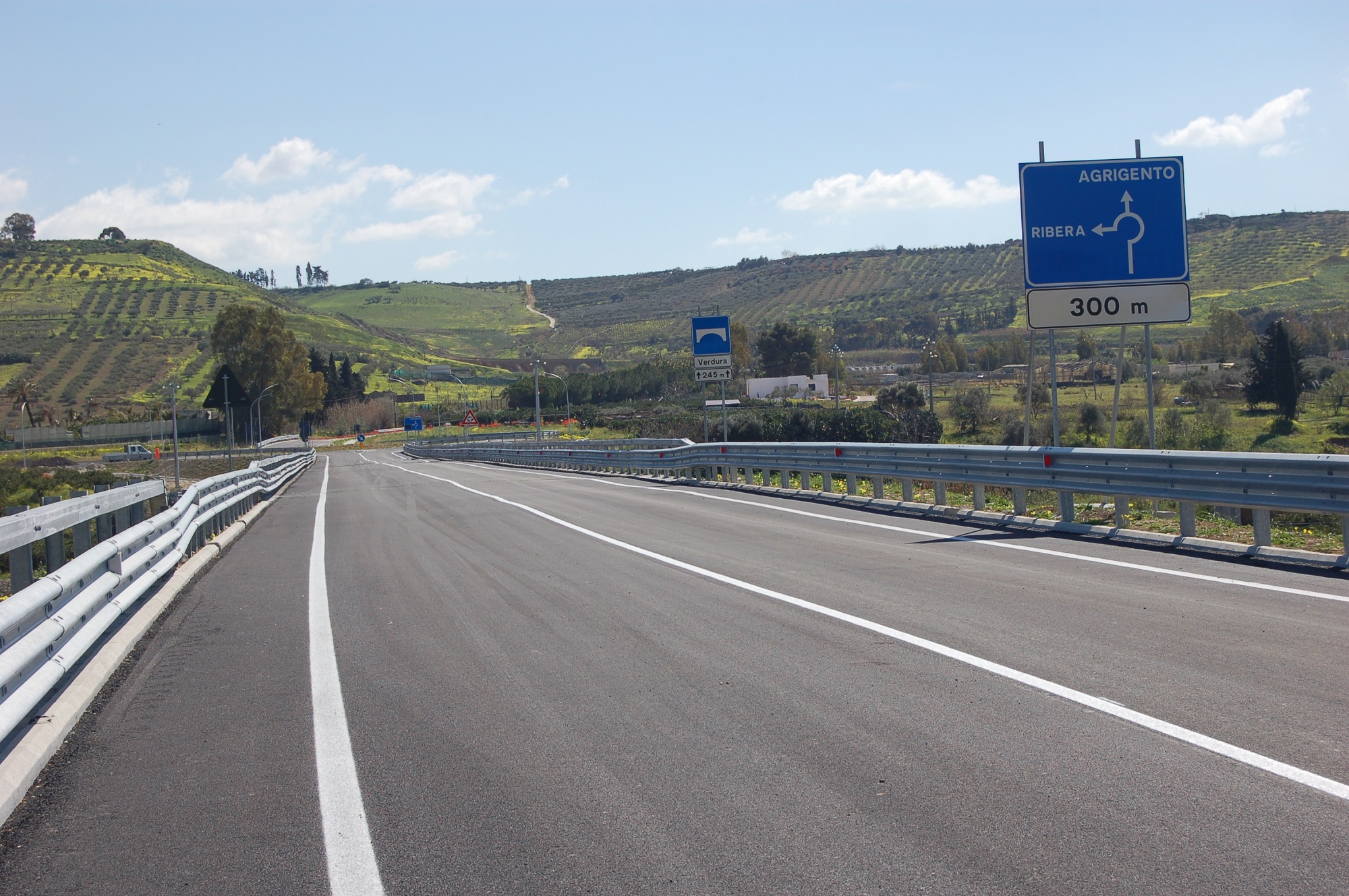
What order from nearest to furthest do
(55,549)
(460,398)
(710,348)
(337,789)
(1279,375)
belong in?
(337,789) < (55,549) < (710,348) < (1279,375) < (460,398)

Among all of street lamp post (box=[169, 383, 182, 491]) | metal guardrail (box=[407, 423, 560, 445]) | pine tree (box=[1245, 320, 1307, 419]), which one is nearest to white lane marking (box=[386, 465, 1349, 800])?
street lamp post (box=[169, 383, 182, 491])

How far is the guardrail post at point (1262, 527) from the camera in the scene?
10.6m

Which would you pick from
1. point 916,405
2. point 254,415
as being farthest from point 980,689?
point 254,415

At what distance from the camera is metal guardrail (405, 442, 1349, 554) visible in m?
10.3

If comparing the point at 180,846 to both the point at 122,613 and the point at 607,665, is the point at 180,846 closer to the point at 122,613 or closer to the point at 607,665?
the point at 607,665

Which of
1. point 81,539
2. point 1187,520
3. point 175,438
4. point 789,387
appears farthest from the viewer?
point 789,387

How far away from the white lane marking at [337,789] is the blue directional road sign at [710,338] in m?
24.4

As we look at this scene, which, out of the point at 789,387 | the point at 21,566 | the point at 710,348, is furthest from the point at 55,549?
the point at 789,387

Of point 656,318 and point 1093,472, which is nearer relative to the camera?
point 1093,472

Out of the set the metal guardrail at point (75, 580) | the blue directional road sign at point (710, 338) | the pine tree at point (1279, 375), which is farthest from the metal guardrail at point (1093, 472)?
the pine tree at point (1279, 375)

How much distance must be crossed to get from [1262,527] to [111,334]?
16255 cm

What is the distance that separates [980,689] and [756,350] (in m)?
105

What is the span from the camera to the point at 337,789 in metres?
4.80

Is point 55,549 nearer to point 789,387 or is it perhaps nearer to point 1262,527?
point 1262,527
